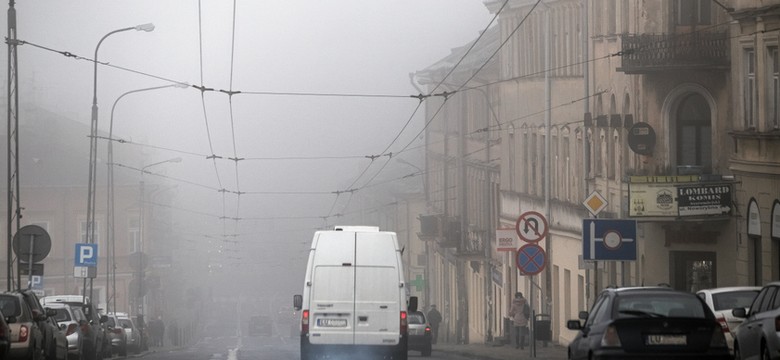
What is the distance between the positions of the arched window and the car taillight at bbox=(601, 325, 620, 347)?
19.9 metres

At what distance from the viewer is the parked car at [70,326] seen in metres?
31.1

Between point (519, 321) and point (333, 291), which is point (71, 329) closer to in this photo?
point (333, 291)

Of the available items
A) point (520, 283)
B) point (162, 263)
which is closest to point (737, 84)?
point (520, 283)

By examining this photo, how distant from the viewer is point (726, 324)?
2464 centimetres

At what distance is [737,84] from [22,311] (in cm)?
1754

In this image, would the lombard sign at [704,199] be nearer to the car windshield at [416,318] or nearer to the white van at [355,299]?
the car windshield at [416,318]

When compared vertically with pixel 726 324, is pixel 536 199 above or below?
above

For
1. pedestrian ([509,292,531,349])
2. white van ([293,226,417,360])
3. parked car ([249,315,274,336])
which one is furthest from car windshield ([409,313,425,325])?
parked car ([249,315,274,336])

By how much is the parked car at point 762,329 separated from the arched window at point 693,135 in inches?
703

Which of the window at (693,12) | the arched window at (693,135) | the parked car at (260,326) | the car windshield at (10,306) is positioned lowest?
the parked car at (260,326)

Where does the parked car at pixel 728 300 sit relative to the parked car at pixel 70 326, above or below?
above

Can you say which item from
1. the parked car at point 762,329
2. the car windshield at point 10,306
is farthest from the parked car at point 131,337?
the parked car at point 762,329

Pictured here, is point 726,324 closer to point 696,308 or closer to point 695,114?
point 696,308

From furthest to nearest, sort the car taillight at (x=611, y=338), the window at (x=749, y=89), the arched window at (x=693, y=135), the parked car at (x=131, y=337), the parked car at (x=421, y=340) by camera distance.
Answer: the parked car at (x=131, y=337) < the parked car at (x=421, y=340) < the arched window at (x=693, y=135) < the window at (x=749, y=89) < the car taillight at (x=611, y=338)
